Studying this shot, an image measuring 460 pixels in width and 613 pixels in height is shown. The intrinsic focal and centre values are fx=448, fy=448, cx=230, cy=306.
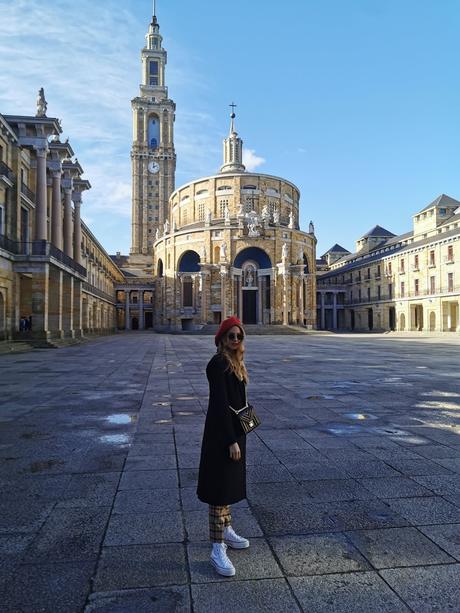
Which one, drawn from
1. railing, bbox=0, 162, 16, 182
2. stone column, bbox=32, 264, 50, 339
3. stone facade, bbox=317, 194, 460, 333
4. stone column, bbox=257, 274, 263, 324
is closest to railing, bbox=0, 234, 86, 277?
stone column, bbox=32, 264, 50, 339

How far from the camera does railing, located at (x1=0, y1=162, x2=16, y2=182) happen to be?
23.8m

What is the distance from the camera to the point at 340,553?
319cm

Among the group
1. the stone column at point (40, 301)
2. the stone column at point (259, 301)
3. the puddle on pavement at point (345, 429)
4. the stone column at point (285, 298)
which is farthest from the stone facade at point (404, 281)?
the puddle on pavement at point (345, 429)

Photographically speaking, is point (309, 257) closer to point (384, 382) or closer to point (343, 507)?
point (384, 382)

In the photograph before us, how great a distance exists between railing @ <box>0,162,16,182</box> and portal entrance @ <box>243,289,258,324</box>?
40.4 meters

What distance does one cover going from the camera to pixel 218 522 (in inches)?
121

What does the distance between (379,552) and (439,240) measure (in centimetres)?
5492

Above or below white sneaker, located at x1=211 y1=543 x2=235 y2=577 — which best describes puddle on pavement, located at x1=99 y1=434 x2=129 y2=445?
below

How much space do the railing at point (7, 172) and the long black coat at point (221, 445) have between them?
984 inches

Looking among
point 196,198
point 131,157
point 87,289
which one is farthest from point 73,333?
point 131,157

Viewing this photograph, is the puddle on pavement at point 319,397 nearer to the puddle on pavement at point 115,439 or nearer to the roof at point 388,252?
the puddle on pavement at point 115,439

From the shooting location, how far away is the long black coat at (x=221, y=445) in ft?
10.2

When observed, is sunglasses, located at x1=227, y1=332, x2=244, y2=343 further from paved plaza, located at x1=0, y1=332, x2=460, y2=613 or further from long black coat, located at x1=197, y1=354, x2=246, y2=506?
paved plaza, located at x1=0, y1=332, x2=460, y2=613

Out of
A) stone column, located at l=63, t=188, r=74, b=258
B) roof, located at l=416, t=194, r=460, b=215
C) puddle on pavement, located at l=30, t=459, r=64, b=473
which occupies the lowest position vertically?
puddle on pavement, located at l=30, t=459, r=64, b=473
